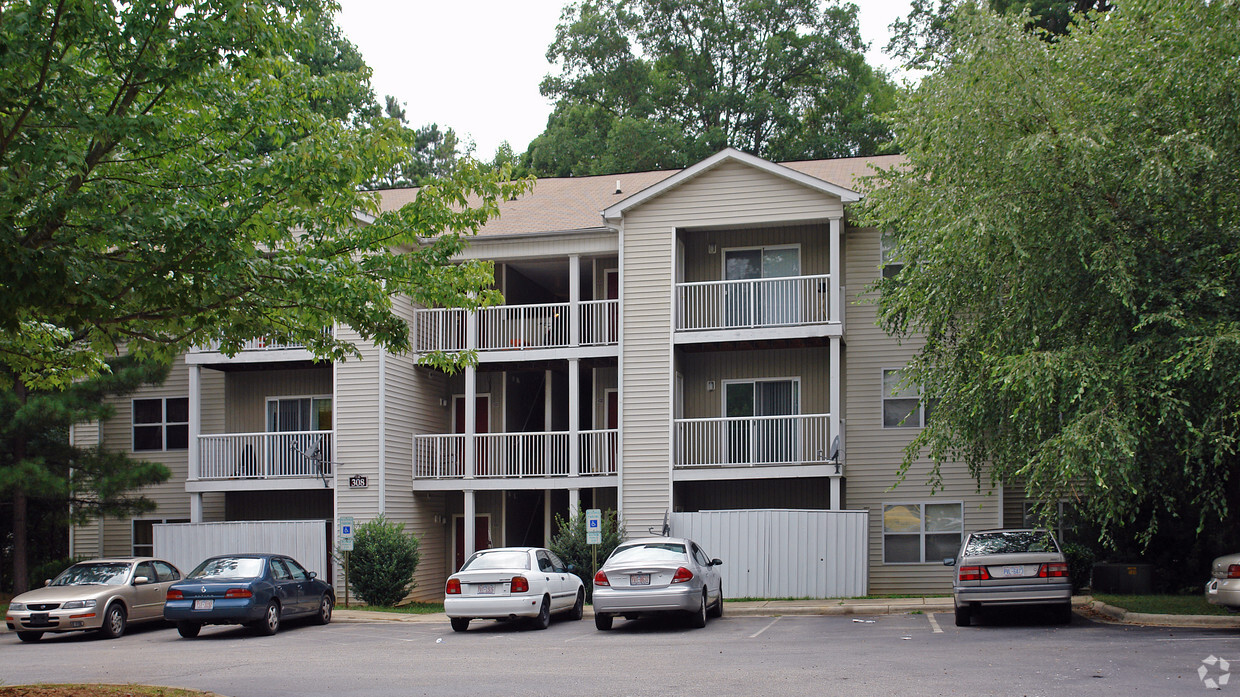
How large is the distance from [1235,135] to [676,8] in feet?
135

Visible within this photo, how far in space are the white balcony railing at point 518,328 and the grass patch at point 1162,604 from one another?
12.0 meters

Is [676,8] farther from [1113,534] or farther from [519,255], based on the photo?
[1113,534]

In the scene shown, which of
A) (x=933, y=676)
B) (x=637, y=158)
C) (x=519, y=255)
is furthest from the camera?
(x=637, y=158)

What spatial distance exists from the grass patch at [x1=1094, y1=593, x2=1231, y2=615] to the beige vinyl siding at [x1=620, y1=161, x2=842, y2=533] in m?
9.17

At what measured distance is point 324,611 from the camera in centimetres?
2120

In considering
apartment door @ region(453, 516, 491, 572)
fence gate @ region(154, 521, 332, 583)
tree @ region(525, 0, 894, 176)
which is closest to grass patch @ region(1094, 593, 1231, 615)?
apartment door @ region(453, 516, 491, 572)

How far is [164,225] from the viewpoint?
9.88 metres

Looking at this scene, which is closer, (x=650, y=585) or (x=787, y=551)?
(x=650, y=585)

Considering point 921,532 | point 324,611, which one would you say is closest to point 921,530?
point 921,532

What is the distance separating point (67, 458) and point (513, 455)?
32.5ft

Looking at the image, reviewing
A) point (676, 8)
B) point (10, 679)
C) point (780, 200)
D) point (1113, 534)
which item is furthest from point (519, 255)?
point (676, 8)

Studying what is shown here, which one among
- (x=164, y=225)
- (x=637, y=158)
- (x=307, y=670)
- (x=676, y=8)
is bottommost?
(x=307, y=670)

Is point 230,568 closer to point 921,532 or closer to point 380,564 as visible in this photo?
point 380,564

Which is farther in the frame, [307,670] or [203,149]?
[307,670]
